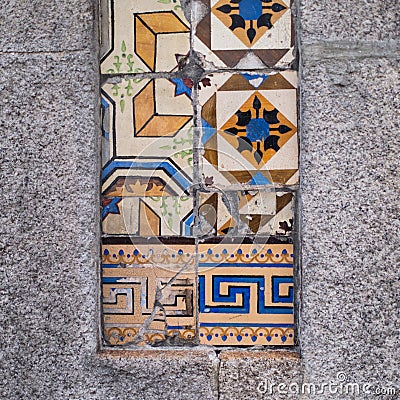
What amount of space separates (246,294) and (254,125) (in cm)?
71

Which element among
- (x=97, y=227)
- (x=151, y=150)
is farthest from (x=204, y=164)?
(x=97, y=227)

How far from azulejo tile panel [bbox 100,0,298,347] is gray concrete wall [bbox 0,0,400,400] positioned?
115 millimetres

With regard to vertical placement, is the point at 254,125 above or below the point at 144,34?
below

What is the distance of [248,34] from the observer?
233 cm

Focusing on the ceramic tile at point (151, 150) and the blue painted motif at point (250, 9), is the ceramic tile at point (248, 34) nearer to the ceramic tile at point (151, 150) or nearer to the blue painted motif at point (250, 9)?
the blue painted motif at point (250, 9)

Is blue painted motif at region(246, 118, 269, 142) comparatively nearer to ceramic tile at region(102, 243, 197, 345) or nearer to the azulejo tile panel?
the azulejo tile panel

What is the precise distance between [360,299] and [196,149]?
898 millimetres

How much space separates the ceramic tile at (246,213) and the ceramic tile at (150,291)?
153mm

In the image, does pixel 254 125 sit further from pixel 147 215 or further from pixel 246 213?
pixel 147 215

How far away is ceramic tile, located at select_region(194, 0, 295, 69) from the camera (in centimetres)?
232

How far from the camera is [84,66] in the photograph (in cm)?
224

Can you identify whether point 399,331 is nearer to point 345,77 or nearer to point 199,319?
point 199,319

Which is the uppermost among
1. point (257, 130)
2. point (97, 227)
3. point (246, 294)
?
point (257, 130)

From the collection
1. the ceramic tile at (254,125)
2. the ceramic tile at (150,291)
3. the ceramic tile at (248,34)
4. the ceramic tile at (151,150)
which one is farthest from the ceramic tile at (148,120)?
the ceramic tile at (150,291)
